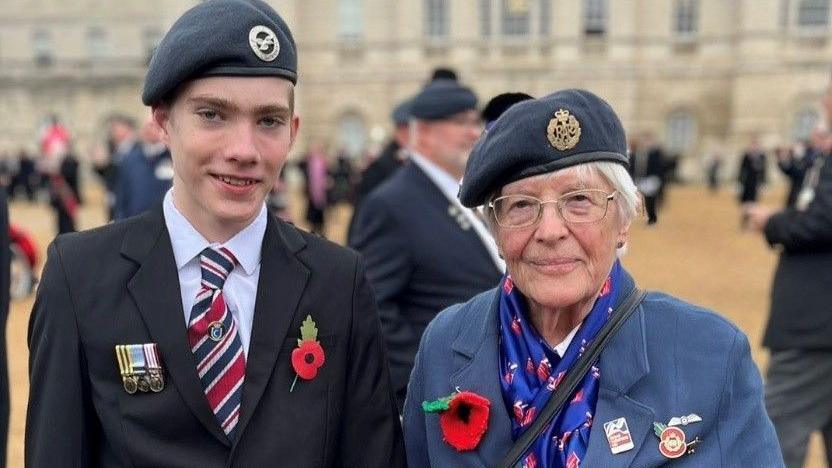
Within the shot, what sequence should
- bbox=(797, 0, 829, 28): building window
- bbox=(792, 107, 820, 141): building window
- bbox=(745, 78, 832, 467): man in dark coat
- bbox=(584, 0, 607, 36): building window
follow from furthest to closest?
bbox=(584, 0, 607, 36): building window → bbox=(797, 0, 829, 28): building window → bbox=(792, 107, 820, 141): building window → bbox=(745, 78, 832, 467): man in dark coat

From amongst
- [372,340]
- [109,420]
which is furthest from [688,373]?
[109,420]

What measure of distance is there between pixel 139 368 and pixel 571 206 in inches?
39.9

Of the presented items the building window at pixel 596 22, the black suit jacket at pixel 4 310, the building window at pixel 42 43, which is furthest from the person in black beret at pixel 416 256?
the building window at pixel 42 43

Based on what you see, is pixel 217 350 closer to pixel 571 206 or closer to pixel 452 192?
pixel 571 206

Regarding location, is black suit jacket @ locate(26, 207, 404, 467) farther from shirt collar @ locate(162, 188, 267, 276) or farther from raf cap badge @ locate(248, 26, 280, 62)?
raf cap badge @ locate(248, 26, 280, 62)

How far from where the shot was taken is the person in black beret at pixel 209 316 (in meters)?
2.03

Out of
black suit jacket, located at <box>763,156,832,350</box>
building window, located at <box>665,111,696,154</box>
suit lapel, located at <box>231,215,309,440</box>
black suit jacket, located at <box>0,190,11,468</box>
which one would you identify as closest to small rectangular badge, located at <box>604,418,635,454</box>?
suit lapel, located at <box>231,215,309,440</box>

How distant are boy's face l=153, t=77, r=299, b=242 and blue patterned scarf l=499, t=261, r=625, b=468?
69cm

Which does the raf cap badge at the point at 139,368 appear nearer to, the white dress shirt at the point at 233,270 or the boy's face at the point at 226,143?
the white dress shirt at the point at 233,270

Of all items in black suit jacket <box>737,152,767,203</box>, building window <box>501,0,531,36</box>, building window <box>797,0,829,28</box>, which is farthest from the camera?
building window <box>501,0,531,36</box>

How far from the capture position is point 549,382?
2.08 m

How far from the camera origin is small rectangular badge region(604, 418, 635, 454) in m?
2.01

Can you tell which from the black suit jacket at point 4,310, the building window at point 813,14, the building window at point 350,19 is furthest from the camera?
the building window at point 350,19

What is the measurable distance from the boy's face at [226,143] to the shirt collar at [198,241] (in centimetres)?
2
